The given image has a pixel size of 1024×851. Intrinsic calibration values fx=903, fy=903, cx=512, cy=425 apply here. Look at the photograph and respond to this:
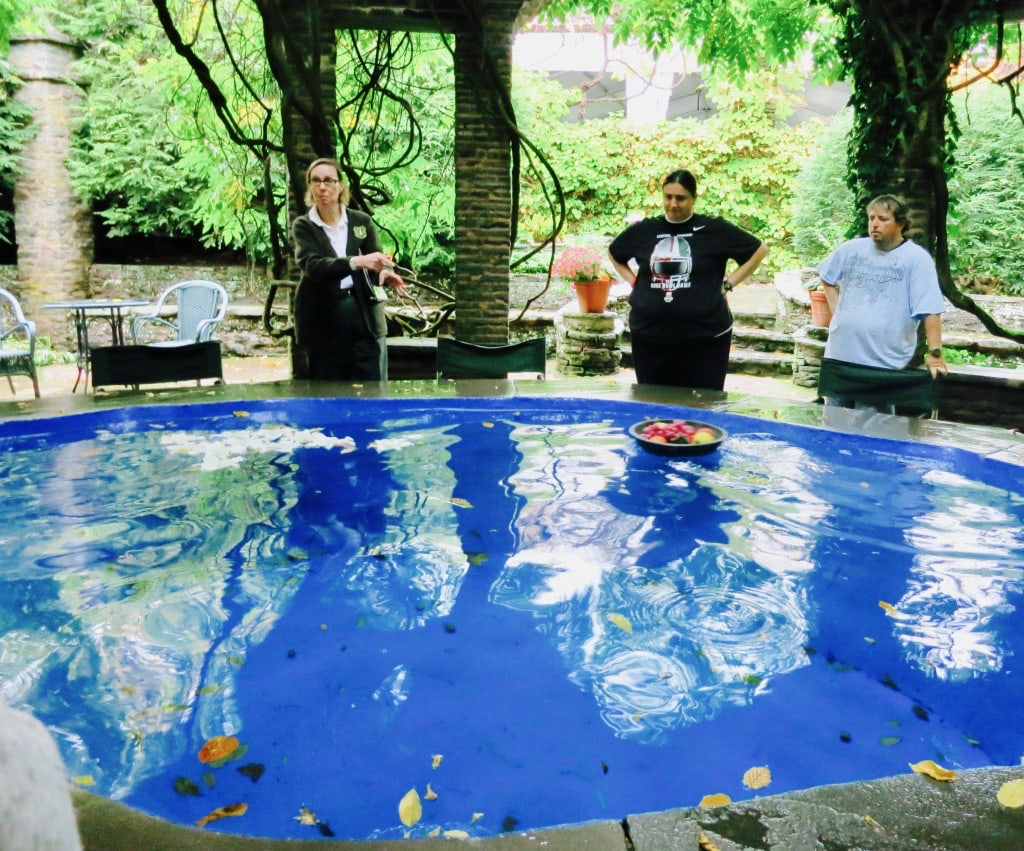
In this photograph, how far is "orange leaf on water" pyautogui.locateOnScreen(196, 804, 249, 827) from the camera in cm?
220

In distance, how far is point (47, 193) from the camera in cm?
1229

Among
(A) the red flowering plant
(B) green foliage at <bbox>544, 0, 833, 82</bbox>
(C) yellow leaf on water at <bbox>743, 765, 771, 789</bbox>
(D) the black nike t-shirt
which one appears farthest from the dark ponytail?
(A) the red flowering plant

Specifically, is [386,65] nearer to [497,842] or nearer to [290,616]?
[290,616]

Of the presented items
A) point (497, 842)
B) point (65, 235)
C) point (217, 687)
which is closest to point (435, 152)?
point (65, 235)

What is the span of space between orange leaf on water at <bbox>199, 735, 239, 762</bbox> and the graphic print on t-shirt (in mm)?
3556

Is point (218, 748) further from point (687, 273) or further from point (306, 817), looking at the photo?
point (687, 273)

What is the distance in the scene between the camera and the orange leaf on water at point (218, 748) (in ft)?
8.09

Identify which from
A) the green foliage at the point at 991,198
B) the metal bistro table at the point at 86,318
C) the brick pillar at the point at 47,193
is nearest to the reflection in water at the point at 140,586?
the metal bistro table at the point at 86,318

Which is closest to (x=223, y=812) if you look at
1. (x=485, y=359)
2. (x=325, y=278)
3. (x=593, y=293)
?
(x=325, y=278)

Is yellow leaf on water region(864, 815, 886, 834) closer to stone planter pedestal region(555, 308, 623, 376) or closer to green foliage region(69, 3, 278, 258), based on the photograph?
stone planter pedestal region(555, 308, 623, 376)

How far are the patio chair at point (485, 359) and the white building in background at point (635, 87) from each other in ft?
33.6

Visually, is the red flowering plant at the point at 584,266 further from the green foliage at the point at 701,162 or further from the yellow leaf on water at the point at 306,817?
the yellow leaf on water at the point at 306,817

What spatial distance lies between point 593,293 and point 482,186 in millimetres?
2538

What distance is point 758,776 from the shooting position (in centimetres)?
245
